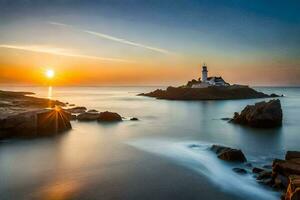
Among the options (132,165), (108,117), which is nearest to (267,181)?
(132,165)

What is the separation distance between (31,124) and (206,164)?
1442 cm

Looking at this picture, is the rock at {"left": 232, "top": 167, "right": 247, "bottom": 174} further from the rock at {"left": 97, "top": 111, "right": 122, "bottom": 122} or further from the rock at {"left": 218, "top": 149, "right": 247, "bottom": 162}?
the rock at {"left": 97, "top": 111, "right": 122, "bottom": 122}

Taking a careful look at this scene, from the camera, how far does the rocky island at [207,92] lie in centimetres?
8369

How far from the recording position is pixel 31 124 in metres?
22.5

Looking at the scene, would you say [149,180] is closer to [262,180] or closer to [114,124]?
[262,180]

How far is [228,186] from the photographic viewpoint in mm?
12078

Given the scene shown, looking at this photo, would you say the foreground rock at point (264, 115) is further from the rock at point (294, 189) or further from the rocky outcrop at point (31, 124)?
the rock at point (294, 189)

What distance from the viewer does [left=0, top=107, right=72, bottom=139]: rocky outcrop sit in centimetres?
2141

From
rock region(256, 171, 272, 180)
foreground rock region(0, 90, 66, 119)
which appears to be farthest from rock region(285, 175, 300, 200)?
foreground rock region(0, 90, 66, 119)

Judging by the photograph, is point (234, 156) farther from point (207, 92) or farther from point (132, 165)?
point (207, 92)

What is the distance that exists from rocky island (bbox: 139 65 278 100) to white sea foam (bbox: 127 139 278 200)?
61727 mm

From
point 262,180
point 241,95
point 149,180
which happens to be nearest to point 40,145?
point 149,180

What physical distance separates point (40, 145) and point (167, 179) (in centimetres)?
1067

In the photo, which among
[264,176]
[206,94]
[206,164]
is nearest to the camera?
[264,176]
